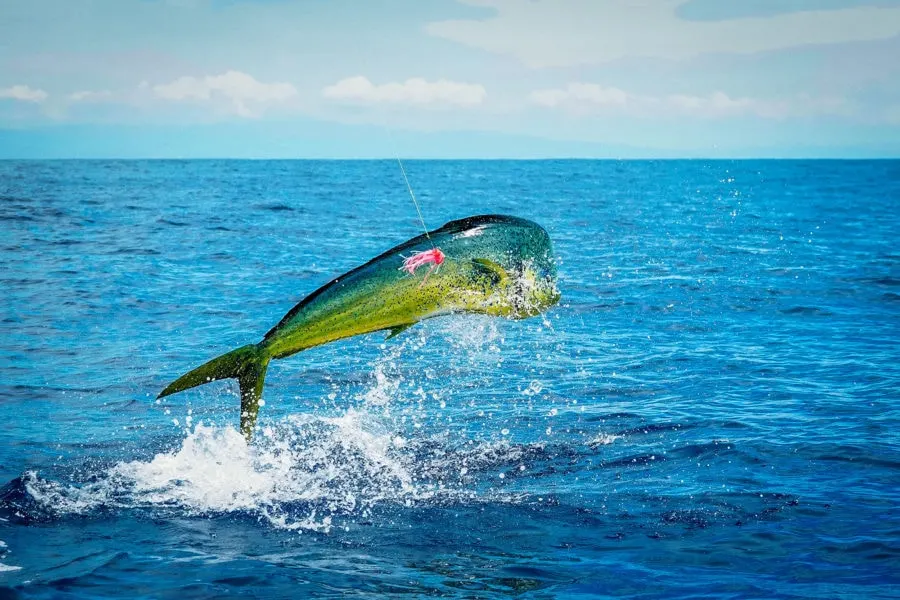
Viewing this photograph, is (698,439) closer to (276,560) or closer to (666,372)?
(666,372)

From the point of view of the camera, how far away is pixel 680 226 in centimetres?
4522

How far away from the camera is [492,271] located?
25.5 feet

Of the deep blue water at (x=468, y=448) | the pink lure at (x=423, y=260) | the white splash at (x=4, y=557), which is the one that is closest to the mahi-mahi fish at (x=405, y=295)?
the pink lure at (x=423, y=260)

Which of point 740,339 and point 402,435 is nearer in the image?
point 402,435

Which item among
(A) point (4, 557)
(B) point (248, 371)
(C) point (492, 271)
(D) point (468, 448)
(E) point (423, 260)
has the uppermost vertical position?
(E) point (423, 260)

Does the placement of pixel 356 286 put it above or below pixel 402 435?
above

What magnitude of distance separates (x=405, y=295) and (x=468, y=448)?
354 cm

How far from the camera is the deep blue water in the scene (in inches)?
290

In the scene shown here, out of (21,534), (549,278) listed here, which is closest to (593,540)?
(549,278)

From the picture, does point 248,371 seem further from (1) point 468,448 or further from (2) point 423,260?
Answer: (1) point 468,448

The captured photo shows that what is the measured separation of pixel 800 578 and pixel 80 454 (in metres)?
8.02

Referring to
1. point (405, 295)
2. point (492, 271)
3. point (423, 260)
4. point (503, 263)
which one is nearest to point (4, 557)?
point (405, 295)

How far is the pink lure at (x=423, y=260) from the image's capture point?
751cm

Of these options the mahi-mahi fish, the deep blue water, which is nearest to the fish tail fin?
the mahi-mahi fish
